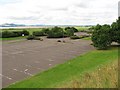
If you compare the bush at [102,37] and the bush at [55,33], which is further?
the bush at [55,33]

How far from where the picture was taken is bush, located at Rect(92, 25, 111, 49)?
40.6m

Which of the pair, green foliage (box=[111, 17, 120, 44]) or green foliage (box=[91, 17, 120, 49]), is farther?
green foliage (box=[111, 17, 120, 44])

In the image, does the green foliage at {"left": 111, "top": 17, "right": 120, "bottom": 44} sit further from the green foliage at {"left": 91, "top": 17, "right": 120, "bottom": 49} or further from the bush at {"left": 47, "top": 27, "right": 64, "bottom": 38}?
the bush at {"left": 47, "top": 27, "right": 64, "bottom": 38}

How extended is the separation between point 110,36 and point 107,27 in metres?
2.11

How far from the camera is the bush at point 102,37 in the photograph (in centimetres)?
4059

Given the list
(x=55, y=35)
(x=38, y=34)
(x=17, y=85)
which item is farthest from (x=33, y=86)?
(x=38, y=34)

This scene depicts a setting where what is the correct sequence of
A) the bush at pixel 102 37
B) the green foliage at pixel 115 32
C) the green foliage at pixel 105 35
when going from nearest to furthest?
the bush at pixel 102 37 < the green foliage at pixel 105 35 < the green foliage at pixel 115 32

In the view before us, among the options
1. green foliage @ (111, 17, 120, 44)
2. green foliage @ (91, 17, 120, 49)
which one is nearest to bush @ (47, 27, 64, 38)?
green foliage @ (91, 17, 120, 49)

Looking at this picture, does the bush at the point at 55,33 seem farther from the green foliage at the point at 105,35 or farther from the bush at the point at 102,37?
the bush at the point at 102,37

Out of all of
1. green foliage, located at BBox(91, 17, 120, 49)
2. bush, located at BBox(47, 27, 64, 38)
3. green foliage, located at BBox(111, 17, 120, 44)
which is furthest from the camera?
bush, located at BBox(47, 27, 64, 38)

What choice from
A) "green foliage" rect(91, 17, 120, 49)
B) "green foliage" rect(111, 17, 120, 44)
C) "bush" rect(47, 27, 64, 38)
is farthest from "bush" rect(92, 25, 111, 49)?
"bush" rect(47, 27, 64, 38)

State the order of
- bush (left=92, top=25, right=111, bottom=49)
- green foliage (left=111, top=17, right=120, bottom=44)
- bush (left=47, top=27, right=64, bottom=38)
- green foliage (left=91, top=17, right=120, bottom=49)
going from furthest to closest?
1. bush (left=47, top=27, right=64, bottom=38)
2. green foliage (left=111, top=17, right=120, bottom=44)
3. green foliage (left=91, top=17, right=120, bottom=49)
4. bush (left=92, top=25, right=111, bottom=49)

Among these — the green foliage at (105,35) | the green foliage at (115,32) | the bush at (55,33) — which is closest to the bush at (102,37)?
the green foliage at (105,35)

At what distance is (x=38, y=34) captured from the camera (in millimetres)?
75438
